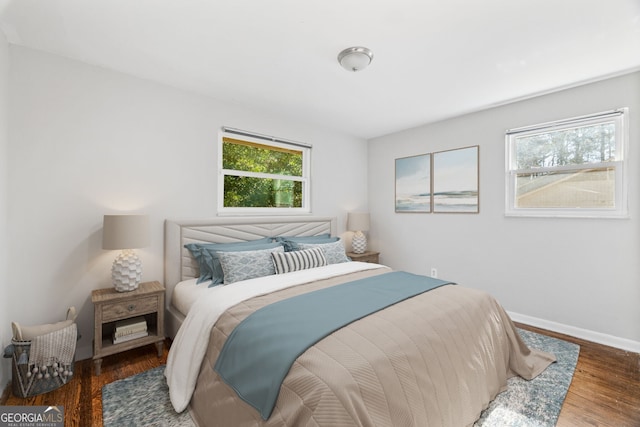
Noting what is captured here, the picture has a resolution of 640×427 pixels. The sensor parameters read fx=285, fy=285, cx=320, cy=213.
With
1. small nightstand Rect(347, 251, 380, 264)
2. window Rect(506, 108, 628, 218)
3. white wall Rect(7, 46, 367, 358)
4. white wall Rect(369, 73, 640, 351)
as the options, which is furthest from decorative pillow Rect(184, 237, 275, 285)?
window Rect(506, 108, 628, 218)

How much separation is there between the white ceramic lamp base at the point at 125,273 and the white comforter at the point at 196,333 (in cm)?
65

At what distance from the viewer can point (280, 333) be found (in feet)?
4.88

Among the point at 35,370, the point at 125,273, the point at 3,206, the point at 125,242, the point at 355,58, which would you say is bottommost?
the point at 35,370

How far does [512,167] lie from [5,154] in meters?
4.63

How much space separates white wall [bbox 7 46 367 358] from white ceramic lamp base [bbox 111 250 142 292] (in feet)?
0.88

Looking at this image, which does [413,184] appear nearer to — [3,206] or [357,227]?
[357,227]

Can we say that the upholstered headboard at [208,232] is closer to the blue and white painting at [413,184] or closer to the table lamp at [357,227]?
the table lamp at [357,227]

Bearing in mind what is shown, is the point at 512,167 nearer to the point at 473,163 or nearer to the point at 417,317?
the point at 473,163

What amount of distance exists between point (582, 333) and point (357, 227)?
8.76 ft

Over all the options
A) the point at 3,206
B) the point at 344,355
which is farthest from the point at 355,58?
the point at 3,206

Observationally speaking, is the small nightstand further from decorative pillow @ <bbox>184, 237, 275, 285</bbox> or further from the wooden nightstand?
the wooden nightstand

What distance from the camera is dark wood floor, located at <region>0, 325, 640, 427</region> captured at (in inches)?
68.1

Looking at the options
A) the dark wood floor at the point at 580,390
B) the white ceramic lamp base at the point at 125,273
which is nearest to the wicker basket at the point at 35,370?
the dark wood floor at the point at 580,390

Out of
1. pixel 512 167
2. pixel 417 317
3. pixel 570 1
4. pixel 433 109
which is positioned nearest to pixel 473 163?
pixel 512 167
